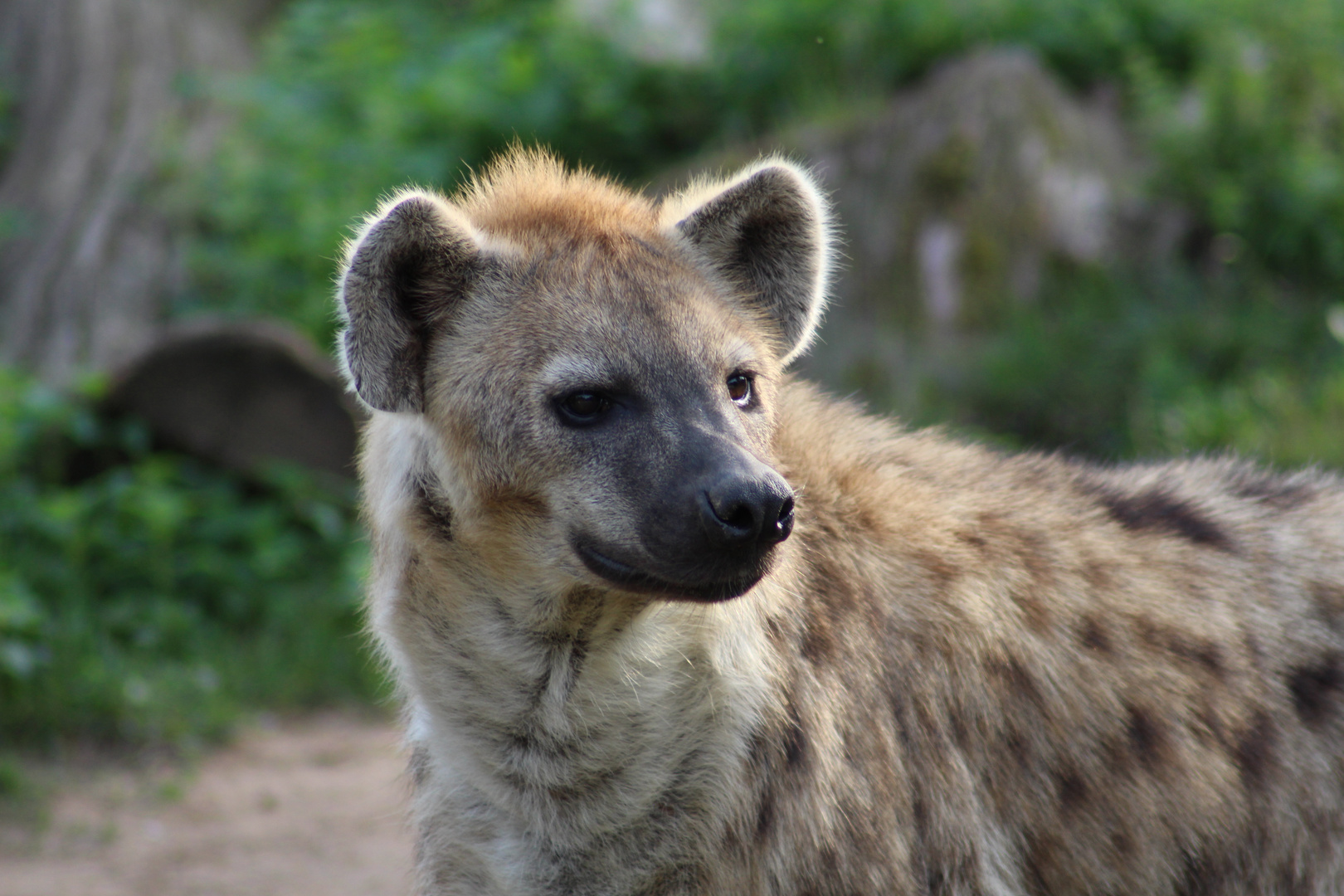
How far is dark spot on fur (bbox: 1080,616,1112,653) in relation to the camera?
2.33m

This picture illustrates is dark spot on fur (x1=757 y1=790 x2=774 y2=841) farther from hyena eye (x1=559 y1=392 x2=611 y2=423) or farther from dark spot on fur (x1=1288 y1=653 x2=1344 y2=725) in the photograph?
dark spot on fur (x1=1288 y1=653 x2=1344 y2=725)

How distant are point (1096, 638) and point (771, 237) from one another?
3.02ft

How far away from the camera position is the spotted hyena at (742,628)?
2109 millimetres

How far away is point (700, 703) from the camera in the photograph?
2199 mm

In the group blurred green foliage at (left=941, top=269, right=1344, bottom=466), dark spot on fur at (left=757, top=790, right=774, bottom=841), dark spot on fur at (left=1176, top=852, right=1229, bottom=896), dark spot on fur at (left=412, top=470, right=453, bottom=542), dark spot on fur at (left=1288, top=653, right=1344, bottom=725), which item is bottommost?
dark spot on fur at (left=1176, top=852, right=1229, bottom=896)

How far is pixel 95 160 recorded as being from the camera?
6477 mm

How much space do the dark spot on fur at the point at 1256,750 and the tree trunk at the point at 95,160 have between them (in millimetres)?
4035

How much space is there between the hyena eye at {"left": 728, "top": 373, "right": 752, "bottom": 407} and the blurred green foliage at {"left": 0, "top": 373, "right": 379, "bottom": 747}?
9.12 feet

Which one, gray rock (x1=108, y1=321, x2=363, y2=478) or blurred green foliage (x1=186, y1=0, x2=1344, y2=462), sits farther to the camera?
blurred green foliage (x1=186, y1=0, x2=1344, y2=462)

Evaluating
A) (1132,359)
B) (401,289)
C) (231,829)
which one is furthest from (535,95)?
(401,289)

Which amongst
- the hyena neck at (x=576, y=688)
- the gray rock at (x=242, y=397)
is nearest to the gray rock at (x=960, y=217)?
the gray rock at (x=242, y=397)

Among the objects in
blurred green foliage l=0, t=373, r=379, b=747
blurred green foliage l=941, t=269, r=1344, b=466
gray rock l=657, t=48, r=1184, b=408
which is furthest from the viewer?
gray rock l=657, t=48, r=1184, b=408

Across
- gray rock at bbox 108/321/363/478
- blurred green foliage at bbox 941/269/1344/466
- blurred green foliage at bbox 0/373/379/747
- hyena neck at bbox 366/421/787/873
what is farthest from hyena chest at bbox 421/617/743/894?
blurred green foliage at bbox 941/269/1344/466

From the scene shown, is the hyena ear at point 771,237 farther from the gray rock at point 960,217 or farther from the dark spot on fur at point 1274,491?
the gray rock at point 960,217
